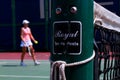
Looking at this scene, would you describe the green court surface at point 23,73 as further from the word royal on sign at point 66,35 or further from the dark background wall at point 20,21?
the dark background wall at point 20,21

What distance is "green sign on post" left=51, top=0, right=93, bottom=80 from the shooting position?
288 centimetres

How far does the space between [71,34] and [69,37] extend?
0.03 metres

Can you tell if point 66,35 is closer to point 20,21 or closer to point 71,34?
point 71,34

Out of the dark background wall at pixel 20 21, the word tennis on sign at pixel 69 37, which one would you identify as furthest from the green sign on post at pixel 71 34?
the dark background wall at pixel 20 21

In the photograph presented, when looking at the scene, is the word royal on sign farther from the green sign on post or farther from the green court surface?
the green court surface

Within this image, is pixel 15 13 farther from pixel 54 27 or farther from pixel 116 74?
pixel 54 27

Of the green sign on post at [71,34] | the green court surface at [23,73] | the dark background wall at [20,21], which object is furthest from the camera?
the dark background wall at [20,21]

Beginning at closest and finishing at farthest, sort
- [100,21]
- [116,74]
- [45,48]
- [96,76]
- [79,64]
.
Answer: [79,64], [96,76], [100,21], [116,74], [45,48]

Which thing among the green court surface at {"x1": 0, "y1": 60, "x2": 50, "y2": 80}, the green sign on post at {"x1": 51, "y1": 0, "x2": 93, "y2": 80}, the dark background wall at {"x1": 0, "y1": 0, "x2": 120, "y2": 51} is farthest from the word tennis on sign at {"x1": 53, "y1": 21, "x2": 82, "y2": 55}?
the dark background wall at {"x1": 0, "y1": 0, "x2": 120, "y2": 51}

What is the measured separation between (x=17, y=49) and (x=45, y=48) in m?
1.80

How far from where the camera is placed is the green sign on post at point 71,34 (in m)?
2.88

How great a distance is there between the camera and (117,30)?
498cm

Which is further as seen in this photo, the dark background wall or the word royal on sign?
the dark background wall

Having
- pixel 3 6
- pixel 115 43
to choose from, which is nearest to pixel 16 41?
pixel 3 6
